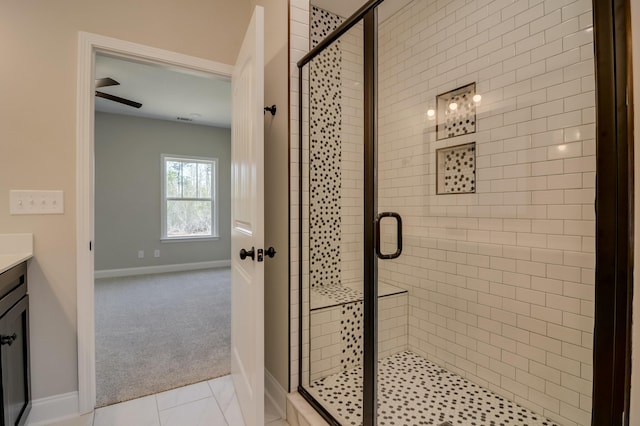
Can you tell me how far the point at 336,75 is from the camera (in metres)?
2.06

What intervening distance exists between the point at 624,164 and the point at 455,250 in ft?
5.38

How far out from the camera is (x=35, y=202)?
1.64 meters

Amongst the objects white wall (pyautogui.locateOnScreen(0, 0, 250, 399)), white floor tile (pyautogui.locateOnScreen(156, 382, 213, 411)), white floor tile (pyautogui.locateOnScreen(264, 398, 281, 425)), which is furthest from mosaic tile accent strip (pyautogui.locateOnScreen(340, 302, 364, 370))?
white wall (pyautogui.locateOnScreen(0, 0, 250, 399))

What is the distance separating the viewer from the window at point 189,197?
5.54 m

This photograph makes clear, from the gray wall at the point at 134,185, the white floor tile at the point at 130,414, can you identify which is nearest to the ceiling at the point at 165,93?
the gray wall at the point at 134,185

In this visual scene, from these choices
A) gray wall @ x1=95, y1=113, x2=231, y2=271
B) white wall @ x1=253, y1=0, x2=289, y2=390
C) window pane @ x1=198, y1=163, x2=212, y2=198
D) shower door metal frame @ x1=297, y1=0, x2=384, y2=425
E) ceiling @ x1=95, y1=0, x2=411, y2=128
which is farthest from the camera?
window pane @ x1=198, y1=163, x2=212, y2=198

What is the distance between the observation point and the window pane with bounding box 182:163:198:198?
5695 mm

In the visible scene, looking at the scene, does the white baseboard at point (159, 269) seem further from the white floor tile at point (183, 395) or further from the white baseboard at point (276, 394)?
the white baseboard at point (276, 394)

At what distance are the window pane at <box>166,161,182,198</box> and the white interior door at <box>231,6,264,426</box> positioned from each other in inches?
162

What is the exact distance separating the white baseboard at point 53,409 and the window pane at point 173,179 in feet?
Answer: 14.1

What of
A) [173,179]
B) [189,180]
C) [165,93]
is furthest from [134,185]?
[165,93]

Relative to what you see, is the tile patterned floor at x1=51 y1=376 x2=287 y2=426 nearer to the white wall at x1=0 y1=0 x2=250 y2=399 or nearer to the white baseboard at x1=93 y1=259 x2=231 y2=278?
the white wall at x1=0 y1=0 x2=250 y2=399

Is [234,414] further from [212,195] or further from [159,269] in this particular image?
[212,195]

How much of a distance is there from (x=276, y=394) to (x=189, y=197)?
4687 mm
